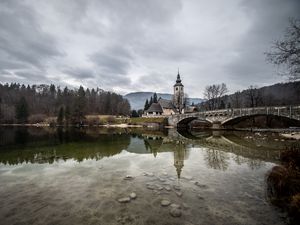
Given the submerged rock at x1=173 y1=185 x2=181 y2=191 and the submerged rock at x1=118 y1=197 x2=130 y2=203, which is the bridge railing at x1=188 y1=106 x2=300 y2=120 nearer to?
the submerged rock at x1=173 y1=185 x2=181 y2=191

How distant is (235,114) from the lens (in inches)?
1649

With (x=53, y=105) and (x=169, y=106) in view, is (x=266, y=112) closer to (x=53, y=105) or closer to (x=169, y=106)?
(x=169, y=106)

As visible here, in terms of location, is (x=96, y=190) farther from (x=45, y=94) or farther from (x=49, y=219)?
(x=45, y=94)

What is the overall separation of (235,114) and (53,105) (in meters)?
88.6

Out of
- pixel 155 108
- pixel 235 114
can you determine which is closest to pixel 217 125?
pixel 235 114

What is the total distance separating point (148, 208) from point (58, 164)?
9229 millimetres

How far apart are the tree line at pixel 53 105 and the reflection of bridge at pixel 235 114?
37238mm

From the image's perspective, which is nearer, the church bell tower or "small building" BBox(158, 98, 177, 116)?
the church bell tower

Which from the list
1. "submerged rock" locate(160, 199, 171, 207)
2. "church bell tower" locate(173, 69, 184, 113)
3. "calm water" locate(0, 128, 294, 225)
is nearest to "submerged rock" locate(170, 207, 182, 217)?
"calm water" locate(0, 128, 294, 225)

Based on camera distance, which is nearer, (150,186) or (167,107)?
(150,186)

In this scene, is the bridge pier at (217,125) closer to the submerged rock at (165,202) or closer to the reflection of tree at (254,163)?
the reflection of tree at (254,163)

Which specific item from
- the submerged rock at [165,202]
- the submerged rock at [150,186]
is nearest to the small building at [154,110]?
the submerged rock at [150,186]

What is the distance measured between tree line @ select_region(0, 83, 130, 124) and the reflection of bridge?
122 ft

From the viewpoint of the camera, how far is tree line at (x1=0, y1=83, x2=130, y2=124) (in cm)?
7419
